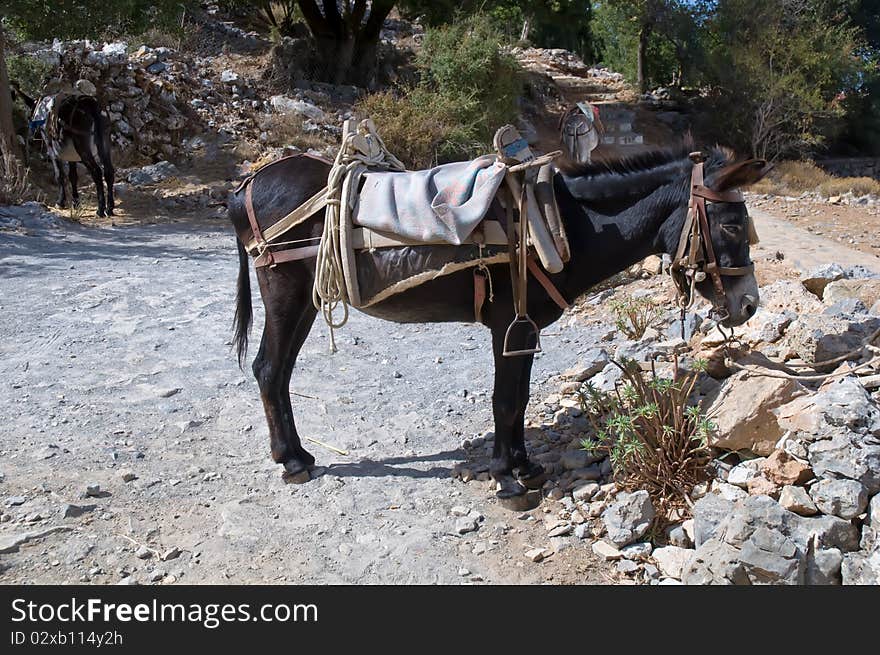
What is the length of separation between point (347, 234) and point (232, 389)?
6.11 ft

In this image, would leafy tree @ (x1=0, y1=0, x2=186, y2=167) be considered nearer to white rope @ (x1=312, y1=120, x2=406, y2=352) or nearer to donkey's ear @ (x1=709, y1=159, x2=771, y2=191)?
white rope @ (x1=312, y1=120, x2=406, y2=352)

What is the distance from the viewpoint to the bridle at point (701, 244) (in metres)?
3.01

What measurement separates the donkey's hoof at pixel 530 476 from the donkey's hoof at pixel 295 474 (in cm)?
105

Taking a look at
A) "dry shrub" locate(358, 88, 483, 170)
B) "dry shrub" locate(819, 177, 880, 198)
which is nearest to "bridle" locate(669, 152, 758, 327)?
"dry shrub" locate(358, 88, 483, 170)

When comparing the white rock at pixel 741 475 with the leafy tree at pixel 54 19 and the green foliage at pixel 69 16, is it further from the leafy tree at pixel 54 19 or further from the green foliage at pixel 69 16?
the green foliage at pixel 69 16

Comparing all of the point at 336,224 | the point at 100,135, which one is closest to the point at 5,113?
the point at 100,135

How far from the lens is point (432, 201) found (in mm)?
3211

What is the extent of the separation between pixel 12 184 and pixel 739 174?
34.1 feet

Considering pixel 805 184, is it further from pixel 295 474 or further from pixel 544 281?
pixel 295 474

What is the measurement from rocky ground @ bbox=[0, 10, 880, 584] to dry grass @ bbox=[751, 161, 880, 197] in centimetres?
795

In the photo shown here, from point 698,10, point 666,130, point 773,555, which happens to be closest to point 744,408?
point 773,555

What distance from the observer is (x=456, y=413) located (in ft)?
14.6

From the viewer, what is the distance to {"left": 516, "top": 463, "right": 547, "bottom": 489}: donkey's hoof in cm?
353
